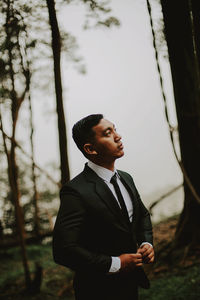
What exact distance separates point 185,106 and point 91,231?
3971mm

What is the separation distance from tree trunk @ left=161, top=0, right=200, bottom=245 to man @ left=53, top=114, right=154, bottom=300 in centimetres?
332

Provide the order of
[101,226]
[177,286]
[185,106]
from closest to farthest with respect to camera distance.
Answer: [101,226] < [177,286] < [185,106]

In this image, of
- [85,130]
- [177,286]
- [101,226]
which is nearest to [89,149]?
[85,130]

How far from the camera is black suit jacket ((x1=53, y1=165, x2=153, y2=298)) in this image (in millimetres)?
1511

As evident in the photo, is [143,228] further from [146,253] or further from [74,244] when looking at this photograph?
[74,244]

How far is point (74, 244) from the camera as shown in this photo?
1.50 m

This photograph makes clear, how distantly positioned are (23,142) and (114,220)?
34.0 feet

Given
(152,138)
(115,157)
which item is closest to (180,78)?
(115,157)

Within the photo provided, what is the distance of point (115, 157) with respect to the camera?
1748 mm

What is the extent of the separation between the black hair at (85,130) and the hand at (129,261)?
26.3 inches

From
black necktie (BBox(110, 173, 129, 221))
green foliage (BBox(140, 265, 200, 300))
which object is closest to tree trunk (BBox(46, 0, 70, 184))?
green foliage (BBox(140, 265, 200, 300))

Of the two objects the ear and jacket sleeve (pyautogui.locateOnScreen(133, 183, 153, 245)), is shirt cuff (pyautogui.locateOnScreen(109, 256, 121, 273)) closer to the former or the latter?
jacket sleeve (pyautogui.locateOnScreen(133, 183, 153, 245))

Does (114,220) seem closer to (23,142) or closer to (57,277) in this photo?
(57,277)

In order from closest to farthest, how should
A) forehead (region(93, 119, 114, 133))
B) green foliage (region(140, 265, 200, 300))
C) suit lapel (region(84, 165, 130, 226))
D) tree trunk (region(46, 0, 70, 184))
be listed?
suit lapel (region(84, 165, 130, 226)), forehead (region(93, 119, 114, 133)), green foliage (region(140, 265, 200, 300)), tree trunk (region(46, 0, 70, 184))
